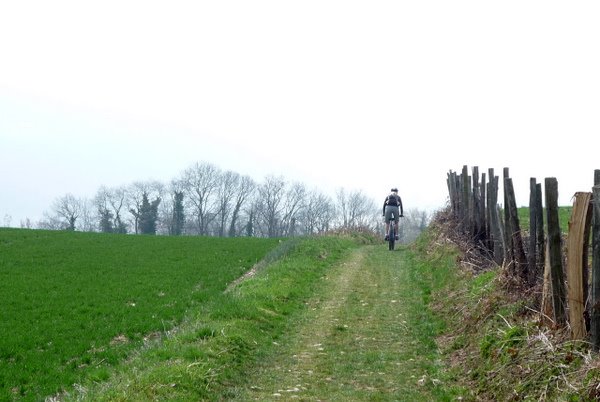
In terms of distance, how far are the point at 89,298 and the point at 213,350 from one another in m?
11.8

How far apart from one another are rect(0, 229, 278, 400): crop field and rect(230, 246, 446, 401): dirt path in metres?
2.70

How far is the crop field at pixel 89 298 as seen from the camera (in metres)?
12.1

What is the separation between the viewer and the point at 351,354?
342 inches

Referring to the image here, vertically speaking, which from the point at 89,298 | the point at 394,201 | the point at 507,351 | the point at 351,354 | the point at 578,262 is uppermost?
the point at 394,201

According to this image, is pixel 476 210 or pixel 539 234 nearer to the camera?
pixel 539 234

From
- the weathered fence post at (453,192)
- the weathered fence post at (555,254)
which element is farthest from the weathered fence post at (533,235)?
the weathered fence post at (453,192)

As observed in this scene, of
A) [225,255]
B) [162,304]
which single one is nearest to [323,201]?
[225,255]

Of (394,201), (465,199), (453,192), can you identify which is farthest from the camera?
(394,201)

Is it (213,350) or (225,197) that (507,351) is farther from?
(225,197)

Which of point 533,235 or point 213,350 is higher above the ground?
point 533,235

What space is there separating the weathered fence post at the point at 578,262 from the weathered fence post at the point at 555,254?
25 cm

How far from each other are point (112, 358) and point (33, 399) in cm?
210

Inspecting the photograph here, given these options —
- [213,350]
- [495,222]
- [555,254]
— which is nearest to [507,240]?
[495,222]

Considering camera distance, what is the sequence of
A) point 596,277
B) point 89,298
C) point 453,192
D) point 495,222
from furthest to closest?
point 453,192, point 89,298, point 495,222, point 596,277
